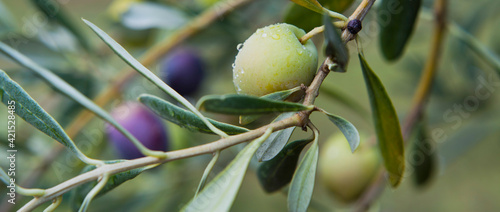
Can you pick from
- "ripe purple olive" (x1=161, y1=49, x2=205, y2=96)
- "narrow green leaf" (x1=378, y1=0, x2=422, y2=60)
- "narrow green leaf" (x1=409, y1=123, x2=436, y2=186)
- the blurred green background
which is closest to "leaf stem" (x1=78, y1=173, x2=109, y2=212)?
"narrow green leaf" (x1=378, y1=0, x2=422, y2=60)

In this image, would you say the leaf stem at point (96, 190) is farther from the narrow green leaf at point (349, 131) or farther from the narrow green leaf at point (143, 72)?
the narrow green leaf at point (349, 131)

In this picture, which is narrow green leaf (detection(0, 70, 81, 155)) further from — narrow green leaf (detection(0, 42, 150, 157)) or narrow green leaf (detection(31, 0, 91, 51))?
narrow green leaf (detection(31, 0, 91, 51))

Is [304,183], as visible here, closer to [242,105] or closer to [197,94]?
[242,105]

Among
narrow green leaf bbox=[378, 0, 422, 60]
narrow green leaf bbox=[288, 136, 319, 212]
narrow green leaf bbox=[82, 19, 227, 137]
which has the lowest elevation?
narrow green leaf bbox=[378, 0, 422, 60]

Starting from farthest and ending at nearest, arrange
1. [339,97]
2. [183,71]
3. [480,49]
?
[183,71], [339,97], [480,49]

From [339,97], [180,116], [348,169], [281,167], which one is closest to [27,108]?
[180,116]

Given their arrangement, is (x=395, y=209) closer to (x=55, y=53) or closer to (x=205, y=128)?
(x=55, y=53)
